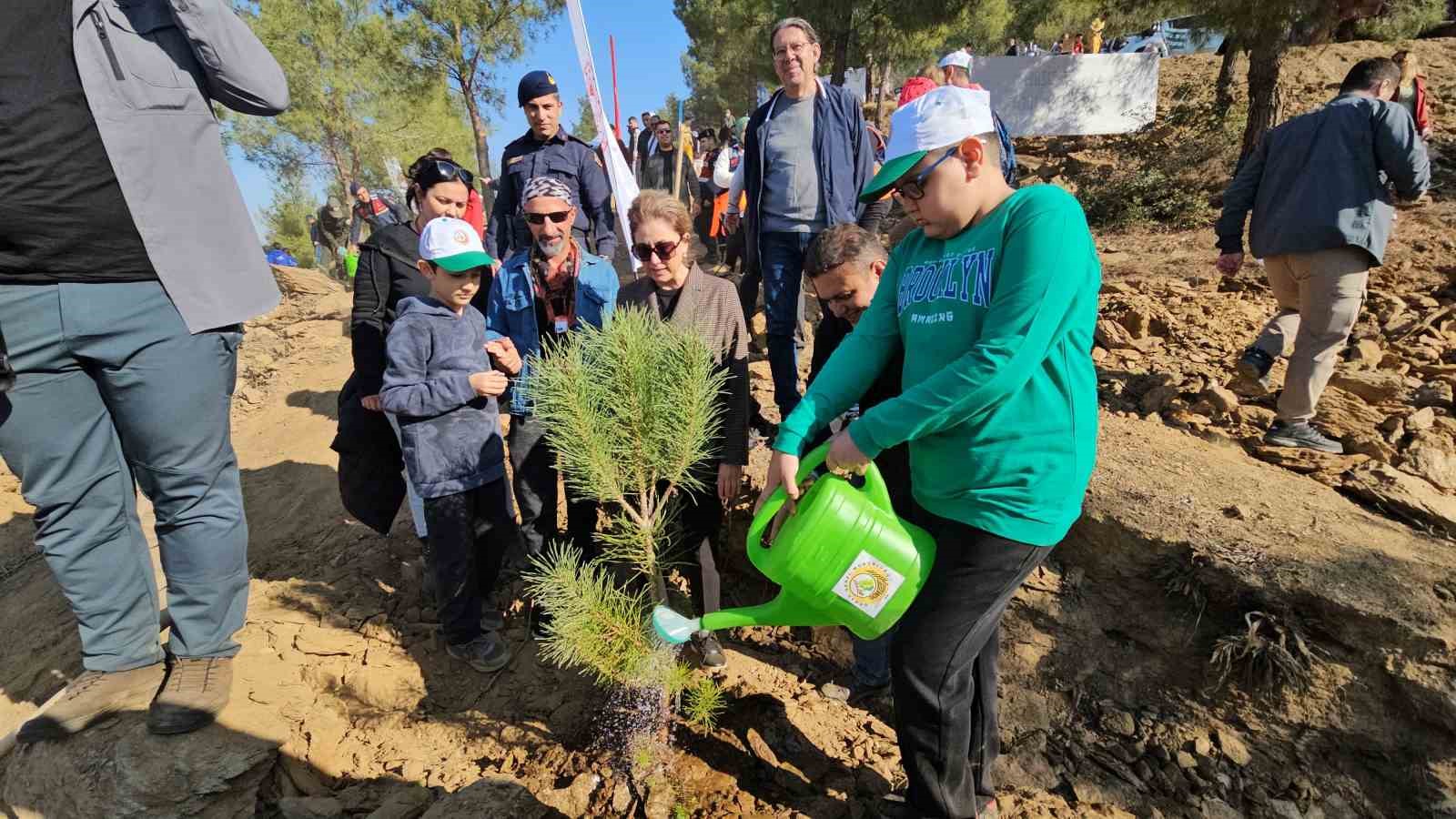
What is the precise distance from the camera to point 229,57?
6.18 feet

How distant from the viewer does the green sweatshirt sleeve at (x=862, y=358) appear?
1793 millimetres

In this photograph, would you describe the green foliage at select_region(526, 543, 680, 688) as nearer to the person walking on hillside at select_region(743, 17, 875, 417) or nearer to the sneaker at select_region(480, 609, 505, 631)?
the sneaker at select_region(480, 609, 505, 631)

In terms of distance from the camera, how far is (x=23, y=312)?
1.76 m

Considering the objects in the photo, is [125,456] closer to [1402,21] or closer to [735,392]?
[735,392]

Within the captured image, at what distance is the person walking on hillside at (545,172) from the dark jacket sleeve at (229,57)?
1.86 metres

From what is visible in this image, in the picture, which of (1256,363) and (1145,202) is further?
(1145,202)

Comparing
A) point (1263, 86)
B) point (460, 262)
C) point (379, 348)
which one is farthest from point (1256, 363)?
point (1263, 86)

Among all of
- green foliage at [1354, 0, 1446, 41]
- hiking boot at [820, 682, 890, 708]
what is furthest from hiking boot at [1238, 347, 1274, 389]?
green foliage at [1354, 0, 1446, 41]

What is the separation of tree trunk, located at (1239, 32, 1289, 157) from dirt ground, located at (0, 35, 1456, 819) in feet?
16.6

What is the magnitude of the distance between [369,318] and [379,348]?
0.44 ft

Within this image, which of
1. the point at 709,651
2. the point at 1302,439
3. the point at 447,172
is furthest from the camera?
the point at 1302,439

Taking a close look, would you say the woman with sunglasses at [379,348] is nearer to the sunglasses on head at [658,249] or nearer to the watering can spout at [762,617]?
the sunglasses on head at [658,249]

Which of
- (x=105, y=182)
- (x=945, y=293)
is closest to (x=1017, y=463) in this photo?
(x=945, y=293)

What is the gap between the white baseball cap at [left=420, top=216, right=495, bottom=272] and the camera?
233 centimetres
